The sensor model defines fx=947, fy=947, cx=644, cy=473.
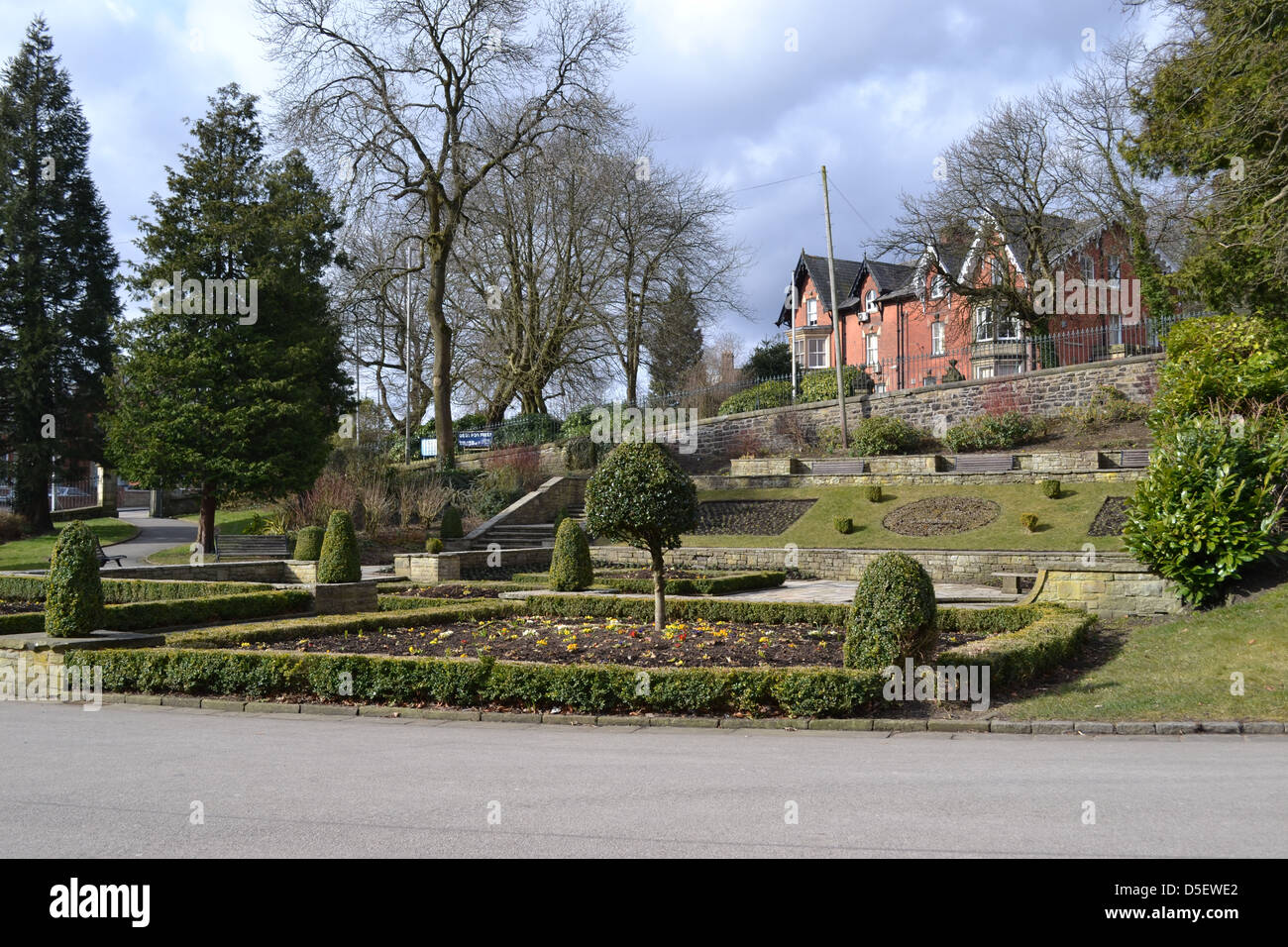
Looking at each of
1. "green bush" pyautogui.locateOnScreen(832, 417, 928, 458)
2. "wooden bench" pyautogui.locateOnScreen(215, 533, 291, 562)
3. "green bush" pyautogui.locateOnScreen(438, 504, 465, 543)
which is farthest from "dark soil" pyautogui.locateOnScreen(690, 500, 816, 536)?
"wooden bench" pyautogui.locateOnScreen(215, 533, 291, 562)

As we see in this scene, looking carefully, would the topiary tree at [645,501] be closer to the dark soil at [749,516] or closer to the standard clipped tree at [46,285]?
the dark soil at [749,516]

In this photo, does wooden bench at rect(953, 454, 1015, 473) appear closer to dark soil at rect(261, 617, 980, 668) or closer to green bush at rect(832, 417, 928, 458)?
green bush at rect(832, 417, 928, 458)

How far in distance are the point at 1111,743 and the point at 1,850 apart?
8.12 m

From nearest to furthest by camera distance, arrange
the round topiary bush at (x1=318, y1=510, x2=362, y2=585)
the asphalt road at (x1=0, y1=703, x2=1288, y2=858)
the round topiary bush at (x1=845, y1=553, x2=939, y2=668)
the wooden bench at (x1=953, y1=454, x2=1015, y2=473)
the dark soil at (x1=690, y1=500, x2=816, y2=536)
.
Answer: the asphalt road at (x1=0, y1=703, x2=1288, y2=858), the round topiary bush at (x1=845, y1=553, x2=939, y2=668), the round topiary bush at (x1=318, y1=510, x2=362, y2=585), the wooden bench at (x1=953, y1=454, x2=1015, y2=473), the dark soil at (x1=690, y1=500, x2=816, y2=536)

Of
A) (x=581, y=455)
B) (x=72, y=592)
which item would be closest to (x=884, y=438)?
(x=581, y=455)

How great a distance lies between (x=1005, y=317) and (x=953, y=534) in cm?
1755

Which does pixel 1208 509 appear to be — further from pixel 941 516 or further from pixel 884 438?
pixel 884 438

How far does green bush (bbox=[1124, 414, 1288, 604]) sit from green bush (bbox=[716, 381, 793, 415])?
21924 millimetres

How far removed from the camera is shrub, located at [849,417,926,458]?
28.1m

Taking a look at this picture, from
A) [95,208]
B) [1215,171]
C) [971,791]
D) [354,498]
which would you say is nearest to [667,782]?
[971,791]

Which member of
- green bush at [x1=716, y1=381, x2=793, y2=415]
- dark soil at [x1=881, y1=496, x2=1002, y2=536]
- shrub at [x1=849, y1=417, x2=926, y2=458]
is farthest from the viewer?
green bush at [x1=716, y1=381, x2=793, y2=415]

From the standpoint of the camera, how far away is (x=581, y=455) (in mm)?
34625

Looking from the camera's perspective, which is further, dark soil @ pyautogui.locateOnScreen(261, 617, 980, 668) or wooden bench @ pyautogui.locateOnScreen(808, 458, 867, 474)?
wooden bench @ pyautogui.locateOnScreen(808, 458, 867, 474)

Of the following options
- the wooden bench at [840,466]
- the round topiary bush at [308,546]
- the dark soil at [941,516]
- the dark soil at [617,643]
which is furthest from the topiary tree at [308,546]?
the wooden bench at [840,466]
